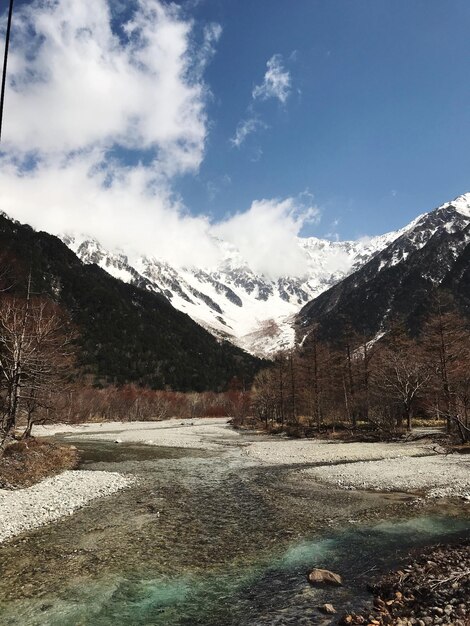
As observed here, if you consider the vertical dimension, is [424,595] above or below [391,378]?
below

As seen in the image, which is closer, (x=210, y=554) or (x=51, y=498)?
(x=210, y=554)

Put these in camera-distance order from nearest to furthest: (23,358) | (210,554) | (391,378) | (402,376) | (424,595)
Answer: (424,595) < (210,554) < (23,358) < (402,376) < (391,378)

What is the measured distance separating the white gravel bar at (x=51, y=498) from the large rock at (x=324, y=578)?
1269cm

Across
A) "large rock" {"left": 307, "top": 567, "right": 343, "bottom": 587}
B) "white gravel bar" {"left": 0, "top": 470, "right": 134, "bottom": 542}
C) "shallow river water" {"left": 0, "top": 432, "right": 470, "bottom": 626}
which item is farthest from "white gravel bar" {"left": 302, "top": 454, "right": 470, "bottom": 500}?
"white gravel bar" {"left": 0, "top": 470, "right": 134, "bottom": 542}

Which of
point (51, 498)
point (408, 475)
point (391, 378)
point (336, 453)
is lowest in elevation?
point (336, 453)

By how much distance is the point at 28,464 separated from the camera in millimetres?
31703

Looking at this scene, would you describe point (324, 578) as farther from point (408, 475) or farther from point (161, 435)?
point (161, 435)

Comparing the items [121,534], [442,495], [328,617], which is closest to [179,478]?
[121,534]

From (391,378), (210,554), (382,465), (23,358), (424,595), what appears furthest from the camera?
(391,378)

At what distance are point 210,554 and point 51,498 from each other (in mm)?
12736

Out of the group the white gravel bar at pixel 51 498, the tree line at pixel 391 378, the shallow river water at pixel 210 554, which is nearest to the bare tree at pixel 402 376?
the tree line at pixel 391 378

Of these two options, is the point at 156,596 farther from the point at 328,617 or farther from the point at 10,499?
the point at 10,499

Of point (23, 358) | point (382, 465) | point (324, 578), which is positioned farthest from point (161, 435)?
point (324, 578)

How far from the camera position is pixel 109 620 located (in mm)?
11375
